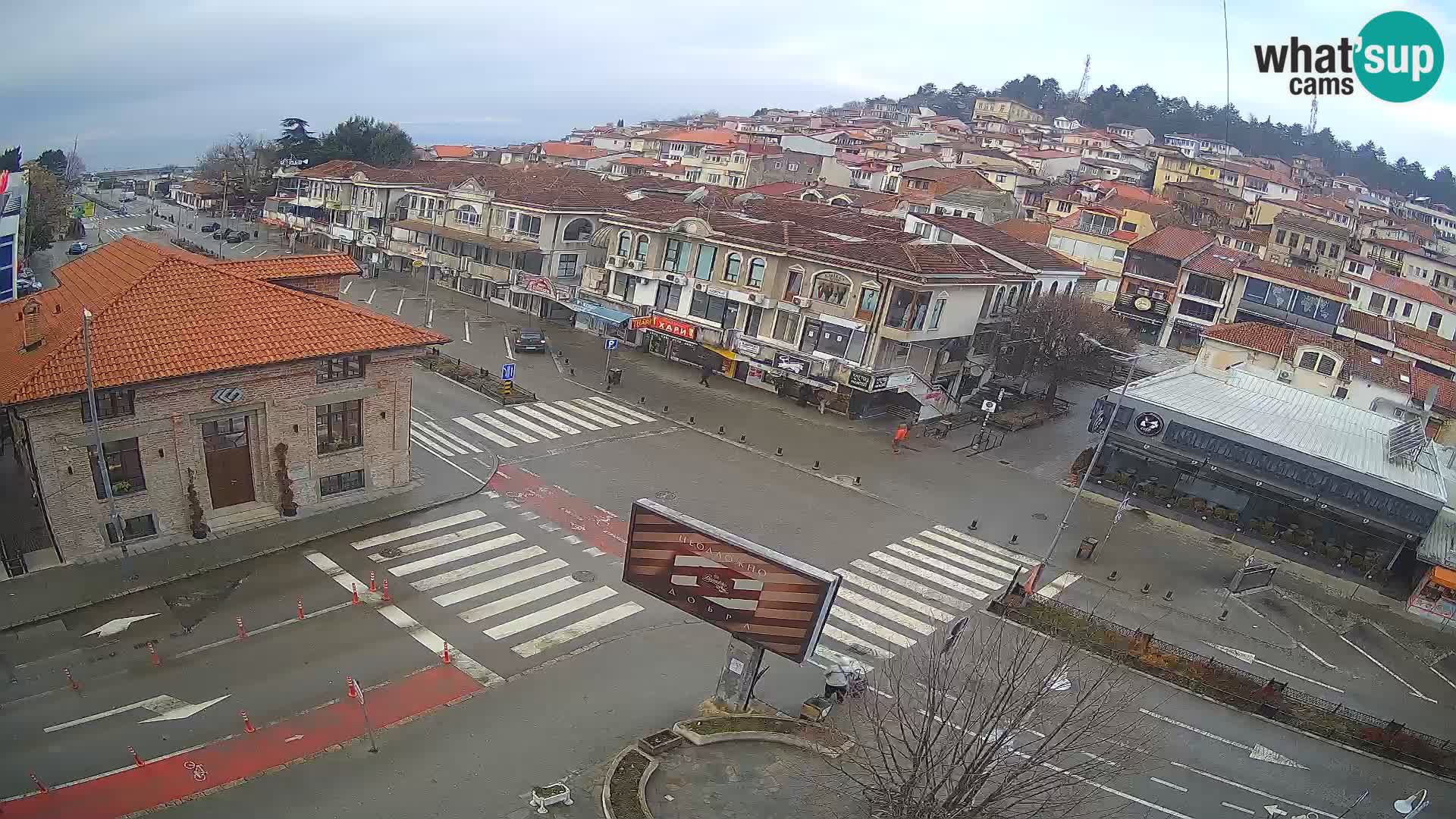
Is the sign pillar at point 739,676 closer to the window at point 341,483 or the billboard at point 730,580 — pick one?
the billboard at point 730,580

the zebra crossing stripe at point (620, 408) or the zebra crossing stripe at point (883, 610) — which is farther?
the zebra crossing stripe at point (620, 408)

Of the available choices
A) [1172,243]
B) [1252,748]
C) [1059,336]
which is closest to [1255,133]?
[1172,243]

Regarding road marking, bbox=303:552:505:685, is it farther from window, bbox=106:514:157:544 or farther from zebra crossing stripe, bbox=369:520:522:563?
window, bbox=106:514:157:544

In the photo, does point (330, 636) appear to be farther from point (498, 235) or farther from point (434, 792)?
point (498, 235)

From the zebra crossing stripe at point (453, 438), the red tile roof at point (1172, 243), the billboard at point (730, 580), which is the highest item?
the red tile roof at point (1172, 243)

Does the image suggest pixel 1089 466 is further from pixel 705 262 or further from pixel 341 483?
pixel 341 483

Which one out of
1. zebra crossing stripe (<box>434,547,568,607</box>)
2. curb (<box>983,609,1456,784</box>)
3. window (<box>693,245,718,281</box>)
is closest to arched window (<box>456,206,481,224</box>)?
window (<box>693,245,718,281</box>)

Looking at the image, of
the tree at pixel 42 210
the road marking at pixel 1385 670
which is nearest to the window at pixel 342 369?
the road marking at pixel 1385 670
